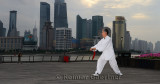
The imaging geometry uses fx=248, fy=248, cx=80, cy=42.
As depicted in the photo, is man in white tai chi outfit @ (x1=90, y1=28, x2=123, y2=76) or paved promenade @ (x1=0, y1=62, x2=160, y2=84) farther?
man in white tai chi outfit @ (x1=90, y1=28, x2=123, y2=76)

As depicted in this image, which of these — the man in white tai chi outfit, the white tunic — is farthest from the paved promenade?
the white tunic

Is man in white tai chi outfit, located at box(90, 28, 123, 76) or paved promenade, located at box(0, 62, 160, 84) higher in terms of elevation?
man in white tai chi outfit, located at box(90, 28, 123, 76)

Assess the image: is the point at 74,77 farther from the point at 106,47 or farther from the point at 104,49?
the point at 106,47

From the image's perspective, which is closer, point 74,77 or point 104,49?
point 104,49

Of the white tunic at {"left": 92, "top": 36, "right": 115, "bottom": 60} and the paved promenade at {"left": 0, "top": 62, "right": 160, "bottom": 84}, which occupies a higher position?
the white tunic at {"left": 92, "top": 36, "right": 115, "bottom": 60}

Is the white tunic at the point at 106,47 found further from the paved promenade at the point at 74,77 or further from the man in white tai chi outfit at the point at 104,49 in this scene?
the paved promenade at the point at 74,77

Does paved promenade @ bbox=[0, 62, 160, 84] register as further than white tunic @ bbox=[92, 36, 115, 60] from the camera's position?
No

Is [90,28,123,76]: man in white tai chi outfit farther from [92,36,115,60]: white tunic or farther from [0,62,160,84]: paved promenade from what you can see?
[0,62,160,84]: paved promenade

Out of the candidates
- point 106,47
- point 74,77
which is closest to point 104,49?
point 106,47

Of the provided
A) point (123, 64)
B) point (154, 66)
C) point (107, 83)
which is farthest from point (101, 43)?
point (123, 64)

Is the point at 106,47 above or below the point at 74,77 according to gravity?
above

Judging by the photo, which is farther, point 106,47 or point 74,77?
point 74,77

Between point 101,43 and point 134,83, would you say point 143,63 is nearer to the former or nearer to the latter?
point 101,43

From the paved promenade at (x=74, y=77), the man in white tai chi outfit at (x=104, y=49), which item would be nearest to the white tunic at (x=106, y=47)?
the man in white tai chi outfit at (x=104, y=49)
